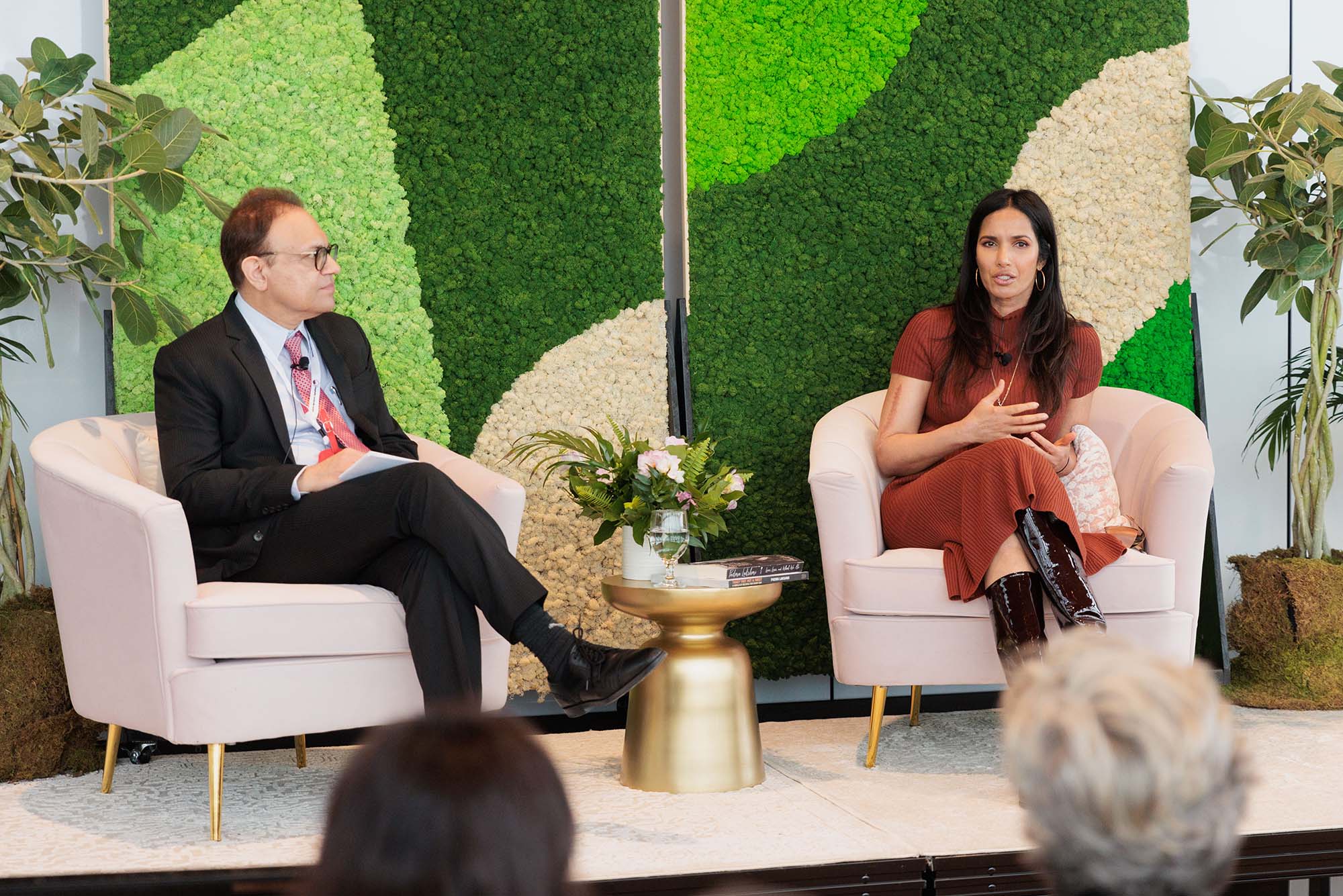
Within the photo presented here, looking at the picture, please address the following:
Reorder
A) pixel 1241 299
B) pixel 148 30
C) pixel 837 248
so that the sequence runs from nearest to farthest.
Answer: pixel 148 30 → pixel 837 248 → pixel 1241 299

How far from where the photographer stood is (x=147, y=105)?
3178 mm

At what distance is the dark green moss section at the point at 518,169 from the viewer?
144 inches

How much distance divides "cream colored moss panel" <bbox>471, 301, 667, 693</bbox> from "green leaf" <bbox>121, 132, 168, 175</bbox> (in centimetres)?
113

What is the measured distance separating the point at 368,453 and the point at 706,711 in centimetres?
99

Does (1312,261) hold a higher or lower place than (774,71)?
lower

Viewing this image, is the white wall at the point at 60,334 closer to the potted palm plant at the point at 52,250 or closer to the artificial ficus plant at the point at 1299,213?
the potted palm plant at the point at 52,250

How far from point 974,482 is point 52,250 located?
2299 mm

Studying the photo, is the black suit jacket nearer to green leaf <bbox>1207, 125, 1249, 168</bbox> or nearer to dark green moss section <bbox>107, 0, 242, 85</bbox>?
dark green moss section <bbox>107, 0, 242, 85</bbox>

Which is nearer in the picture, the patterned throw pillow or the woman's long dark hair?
the patterned throw pillow

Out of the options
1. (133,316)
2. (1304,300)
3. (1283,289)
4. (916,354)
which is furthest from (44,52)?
(1304,300)

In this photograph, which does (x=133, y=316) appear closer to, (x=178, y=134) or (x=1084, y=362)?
(x=178, y=134)

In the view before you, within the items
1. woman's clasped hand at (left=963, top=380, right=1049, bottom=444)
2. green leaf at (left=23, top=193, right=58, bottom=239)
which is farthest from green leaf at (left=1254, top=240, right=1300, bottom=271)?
green leaf at (left=23, top=193, right=58, bottom=239)

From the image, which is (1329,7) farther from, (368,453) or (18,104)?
(18,104)

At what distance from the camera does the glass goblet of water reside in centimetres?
Answer: 307
